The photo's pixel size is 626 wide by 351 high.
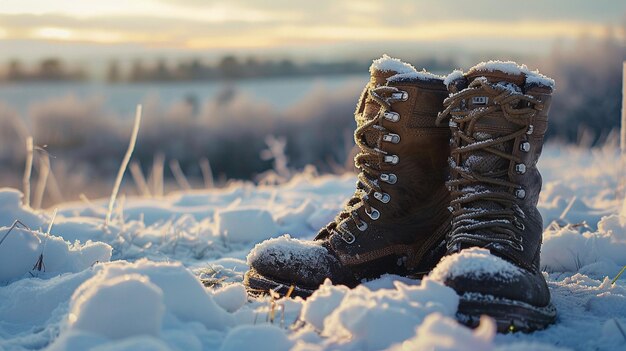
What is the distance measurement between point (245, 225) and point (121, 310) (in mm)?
1990

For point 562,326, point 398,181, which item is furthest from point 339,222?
point 562,326

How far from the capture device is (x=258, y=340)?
1723 millimetres

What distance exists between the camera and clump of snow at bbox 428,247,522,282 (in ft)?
6.70

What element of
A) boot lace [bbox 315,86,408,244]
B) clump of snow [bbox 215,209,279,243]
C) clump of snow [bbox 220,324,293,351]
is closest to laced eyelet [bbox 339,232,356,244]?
boot lace [bbox 315,86,408,244]

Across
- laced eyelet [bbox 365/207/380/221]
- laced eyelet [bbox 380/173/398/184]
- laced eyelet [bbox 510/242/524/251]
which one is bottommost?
laced eyelet [bbox 365/207/380/221]

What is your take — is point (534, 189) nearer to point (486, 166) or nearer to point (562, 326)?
point (486, 166)

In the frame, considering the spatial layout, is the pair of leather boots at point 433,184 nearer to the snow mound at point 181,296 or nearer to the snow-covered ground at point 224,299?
the snow-covered ground at point 224,299

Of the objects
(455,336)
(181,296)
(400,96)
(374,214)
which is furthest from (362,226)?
(455,336)

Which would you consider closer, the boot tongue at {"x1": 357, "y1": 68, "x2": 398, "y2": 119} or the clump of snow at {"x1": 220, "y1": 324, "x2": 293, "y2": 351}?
the clump of snow at {"x1": 220, "y1": 324, "x2": 293, "y2": 351}

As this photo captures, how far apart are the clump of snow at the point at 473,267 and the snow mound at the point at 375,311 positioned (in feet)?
0.43

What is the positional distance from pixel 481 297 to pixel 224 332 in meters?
0.73

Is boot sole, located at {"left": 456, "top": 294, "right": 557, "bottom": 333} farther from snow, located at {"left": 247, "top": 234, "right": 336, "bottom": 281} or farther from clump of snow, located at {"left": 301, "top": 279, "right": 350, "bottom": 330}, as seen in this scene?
snow, located at {"left": 247, "top": 234, "right": 336, "bottom": 281}

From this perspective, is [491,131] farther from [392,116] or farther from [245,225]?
[245,225]

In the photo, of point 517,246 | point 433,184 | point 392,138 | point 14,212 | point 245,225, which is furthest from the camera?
point 245,225
